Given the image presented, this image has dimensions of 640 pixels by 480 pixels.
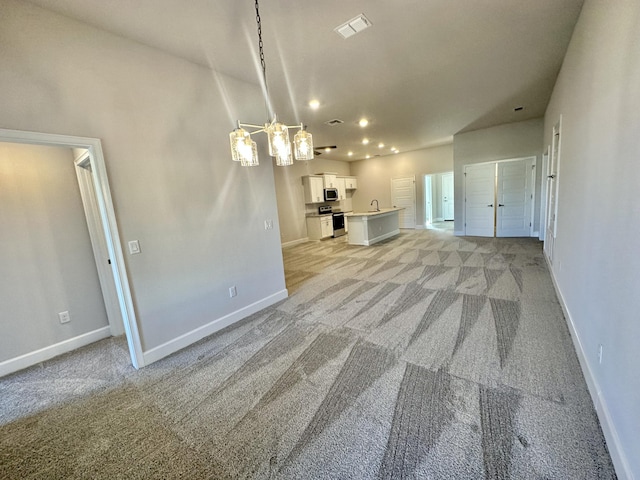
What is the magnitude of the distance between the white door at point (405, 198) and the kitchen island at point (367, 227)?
2.02 meters

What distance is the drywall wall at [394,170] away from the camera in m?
8.90

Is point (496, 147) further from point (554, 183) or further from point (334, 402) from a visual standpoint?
point (334, 402)

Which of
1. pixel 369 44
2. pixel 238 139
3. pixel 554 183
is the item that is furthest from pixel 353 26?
pixel 554 183

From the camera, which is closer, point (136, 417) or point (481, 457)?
point (481, 457)

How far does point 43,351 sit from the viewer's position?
2.65m

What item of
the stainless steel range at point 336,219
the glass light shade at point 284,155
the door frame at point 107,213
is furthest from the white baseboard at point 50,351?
the stainless steel range at point 336,219

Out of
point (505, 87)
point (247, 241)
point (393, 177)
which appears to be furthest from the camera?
point (393, 177)

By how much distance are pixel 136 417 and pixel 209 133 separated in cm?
267

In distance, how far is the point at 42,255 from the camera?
8.81 feet

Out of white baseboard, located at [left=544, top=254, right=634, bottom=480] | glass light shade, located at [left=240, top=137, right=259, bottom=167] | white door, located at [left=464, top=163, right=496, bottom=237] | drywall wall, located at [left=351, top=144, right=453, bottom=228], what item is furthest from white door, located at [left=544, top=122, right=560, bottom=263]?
drywall wall, located at [left=351, top=144, right=453, bottom=228]

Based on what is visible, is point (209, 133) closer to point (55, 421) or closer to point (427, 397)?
point (55, 421)

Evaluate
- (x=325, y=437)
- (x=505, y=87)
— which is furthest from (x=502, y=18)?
(x=325, y=437)

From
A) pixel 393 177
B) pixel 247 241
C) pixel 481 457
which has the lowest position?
pixel 481 457

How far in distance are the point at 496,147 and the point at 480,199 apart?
4.46ft
